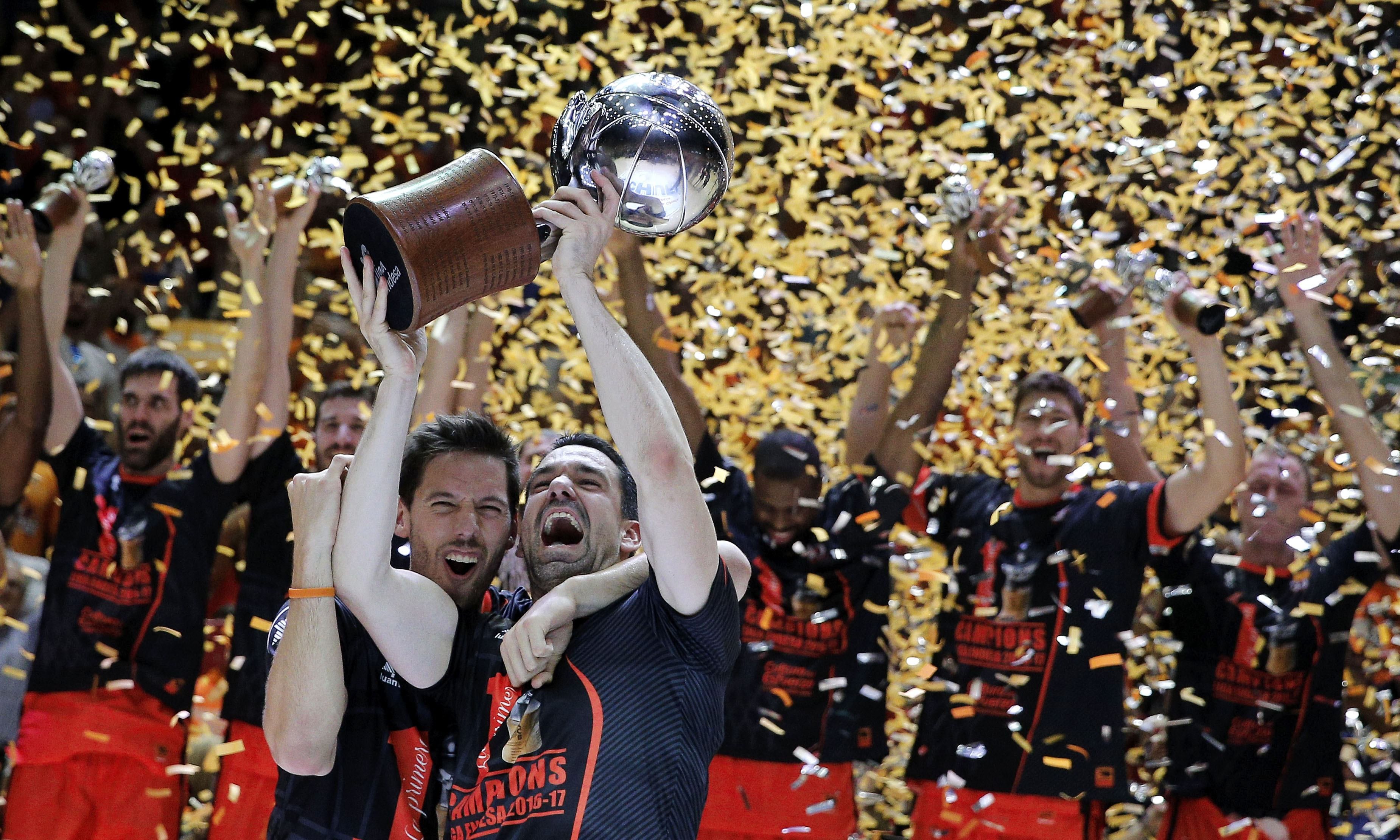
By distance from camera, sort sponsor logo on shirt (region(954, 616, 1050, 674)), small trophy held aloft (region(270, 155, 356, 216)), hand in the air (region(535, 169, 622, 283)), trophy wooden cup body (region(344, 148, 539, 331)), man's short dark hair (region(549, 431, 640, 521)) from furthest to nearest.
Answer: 1. sponsor logo on shirt (region(954, 616, 1050, 674))
2. small trophy held aloft (region(270, 155, 356, 216))
3. man's short dark hair (region(549, 431, 640, 521))
4. hand in the air (region(535, 169, 622, 283))
5. trophy wooden cup body (region(344, 148, 539, 331))

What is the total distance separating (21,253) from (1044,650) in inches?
152

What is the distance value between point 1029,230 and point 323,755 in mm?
5259

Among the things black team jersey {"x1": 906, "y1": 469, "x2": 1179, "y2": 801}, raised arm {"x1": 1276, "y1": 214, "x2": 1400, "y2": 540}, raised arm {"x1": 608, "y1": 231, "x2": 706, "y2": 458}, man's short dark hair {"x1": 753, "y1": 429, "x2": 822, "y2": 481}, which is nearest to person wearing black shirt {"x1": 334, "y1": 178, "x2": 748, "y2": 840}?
raised arm {"x1": 608, "y1": 231, "x2": 706, "y2": 458}

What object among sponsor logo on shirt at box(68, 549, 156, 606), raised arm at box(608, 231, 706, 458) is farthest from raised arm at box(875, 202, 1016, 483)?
sponsor logo on shirt at box(68, 549, 156, 606)

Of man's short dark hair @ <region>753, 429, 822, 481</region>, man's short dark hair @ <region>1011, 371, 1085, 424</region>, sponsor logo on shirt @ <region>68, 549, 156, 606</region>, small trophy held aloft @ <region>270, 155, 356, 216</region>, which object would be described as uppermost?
small trophy held aloft @ <region>270, 155, 356, 216</region>

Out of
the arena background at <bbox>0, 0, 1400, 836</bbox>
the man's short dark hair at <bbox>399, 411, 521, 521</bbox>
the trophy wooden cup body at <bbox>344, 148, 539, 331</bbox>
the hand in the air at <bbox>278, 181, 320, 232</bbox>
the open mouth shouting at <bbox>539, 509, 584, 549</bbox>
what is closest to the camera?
the trophy wooden cup body at <bbox>344, 148, 539, 331</bbox>

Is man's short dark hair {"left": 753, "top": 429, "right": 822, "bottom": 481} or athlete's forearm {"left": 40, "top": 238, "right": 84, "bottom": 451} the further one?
athlete's forearm {"left": 40, "top": 238, "right": 84, "bottom": 451}

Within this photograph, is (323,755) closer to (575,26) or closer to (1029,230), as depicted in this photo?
(1029,230)

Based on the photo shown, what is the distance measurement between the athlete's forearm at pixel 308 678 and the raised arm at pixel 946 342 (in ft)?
8.41

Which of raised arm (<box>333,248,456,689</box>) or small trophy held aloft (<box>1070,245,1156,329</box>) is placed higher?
Answer: small trophy held aloft (<box>1070,245,1156,329</box>)

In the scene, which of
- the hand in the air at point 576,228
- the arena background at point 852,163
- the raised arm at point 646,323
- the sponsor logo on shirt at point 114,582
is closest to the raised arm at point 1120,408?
the arena background at point 852,163

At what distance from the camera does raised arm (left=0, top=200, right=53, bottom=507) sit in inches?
197

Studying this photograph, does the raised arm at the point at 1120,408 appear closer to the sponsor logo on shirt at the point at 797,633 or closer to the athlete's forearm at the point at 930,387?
the athlete's forearm at the point at 930,387

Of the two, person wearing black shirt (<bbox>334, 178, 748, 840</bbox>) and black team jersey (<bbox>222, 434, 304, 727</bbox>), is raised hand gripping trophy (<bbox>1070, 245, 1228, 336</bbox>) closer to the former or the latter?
person wearing black shirt (<bbox>334, 178, 748, 840</bbox>)
